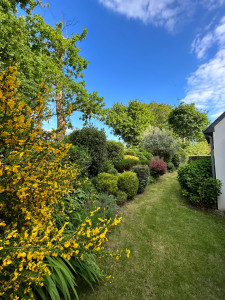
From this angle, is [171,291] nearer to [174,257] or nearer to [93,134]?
[174,257]

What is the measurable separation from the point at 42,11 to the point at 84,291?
1242 cm

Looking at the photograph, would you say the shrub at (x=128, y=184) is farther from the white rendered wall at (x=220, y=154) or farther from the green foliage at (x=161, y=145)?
the green foliage at (x=161, y=145)

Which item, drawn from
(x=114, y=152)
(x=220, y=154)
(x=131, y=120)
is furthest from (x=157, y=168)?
(x=131, y=120)

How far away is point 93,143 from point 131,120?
16043 millimetres

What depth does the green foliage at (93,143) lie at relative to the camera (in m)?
5.58

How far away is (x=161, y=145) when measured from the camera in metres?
11.7

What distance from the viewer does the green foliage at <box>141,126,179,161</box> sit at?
1156cm

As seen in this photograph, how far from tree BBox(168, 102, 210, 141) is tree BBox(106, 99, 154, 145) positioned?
414 cm

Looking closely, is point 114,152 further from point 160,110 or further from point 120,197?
point 160,110

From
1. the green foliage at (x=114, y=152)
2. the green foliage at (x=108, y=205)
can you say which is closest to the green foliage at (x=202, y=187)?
the green foliage at (x=108, y=205)

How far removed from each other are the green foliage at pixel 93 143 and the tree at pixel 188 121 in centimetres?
1665

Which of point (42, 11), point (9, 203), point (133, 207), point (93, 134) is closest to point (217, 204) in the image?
point (133, 207)

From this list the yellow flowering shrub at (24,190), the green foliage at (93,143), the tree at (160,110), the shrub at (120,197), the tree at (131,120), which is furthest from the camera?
the tree at (160,110)

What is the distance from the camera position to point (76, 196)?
368 centimetres
